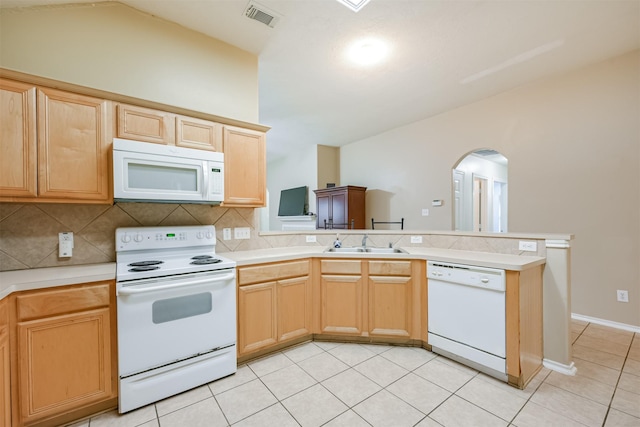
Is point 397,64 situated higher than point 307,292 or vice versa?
point 397,64

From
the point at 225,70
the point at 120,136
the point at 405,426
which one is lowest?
the point at 405,426

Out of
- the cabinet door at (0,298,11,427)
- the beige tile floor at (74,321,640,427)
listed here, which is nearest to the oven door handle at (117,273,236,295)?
the cabinet door at (0,298,11,427)

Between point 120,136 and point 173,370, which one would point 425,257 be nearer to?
point 173,370

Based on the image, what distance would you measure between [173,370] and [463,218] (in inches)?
220

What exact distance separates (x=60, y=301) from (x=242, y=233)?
1426 mm

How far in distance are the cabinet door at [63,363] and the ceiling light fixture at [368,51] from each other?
307 centimetres

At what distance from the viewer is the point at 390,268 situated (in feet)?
8.11

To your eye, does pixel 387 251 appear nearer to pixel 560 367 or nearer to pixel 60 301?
Answer: pixel 560 367

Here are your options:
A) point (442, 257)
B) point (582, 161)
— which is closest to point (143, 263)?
point (442, 257)

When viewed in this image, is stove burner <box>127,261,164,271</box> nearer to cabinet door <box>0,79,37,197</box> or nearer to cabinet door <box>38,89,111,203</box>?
cabinet door <box>38,89,111,203</box>

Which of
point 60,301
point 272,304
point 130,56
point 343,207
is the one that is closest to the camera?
point 60,301

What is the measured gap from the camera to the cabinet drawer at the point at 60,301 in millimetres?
1470

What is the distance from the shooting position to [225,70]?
2723 millimetres

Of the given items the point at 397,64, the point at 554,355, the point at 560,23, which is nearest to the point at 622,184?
the point at 560,23
